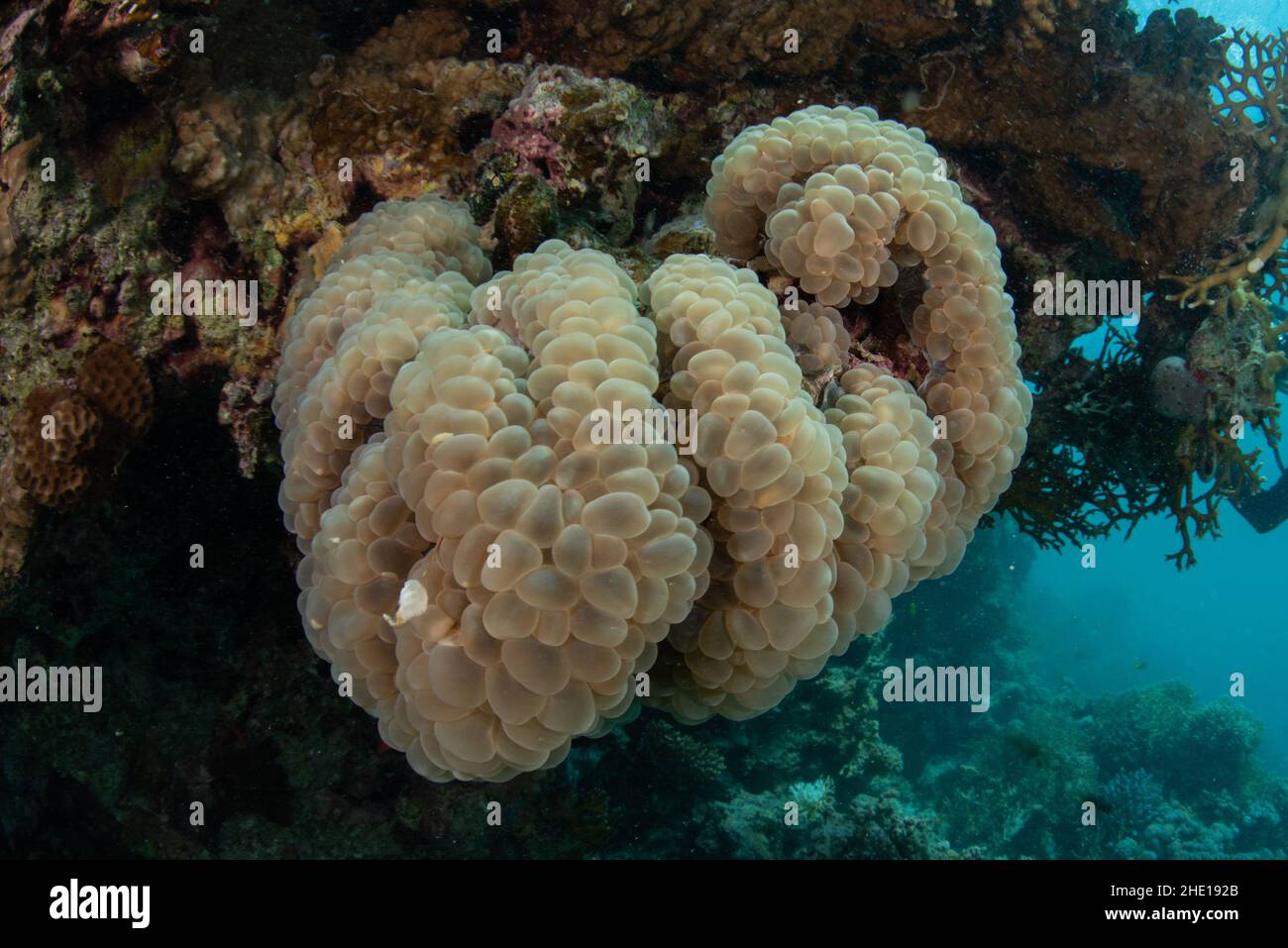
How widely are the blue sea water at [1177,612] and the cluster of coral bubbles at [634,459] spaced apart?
4.46 m

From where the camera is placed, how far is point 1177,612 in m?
61.5

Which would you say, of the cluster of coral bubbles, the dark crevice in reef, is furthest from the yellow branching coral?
the dark crevice in reef

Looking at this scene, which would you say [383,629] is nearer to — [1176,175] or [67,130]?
[67,130]

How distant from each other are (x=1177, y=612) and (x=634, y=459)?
75111 millimetres

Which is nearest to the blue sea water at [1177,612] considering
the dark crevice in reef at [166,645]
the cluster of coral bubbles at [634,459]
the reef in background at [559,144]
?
the reef in background at [559,144]

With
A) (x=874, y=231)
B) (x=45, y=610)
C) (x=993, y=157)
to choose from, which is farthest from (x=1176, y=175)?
(x=45, y=610)

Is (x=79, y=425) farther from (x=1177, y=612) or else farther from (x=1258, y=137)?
(x=1177, y=612)

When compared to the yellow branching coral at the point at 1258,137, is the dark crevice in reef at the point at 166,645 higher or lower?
lower

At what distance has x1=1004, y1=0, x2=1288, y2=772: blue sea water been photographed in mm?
27422

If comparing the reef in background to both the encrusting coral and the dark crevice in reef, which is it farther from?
the dark crevice in reef

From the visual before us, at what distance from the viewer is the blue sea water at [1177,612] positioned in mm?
27422

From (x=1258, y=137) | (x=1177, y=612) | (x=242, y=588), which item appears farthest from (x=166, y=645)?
(x=1177, y=612)

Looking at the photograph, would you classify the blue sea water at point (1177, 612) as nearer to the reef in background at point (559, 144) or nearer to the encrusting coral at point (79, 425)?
the reef in background at point (559, 144)

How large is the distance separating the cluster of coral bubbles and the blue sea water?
4455 mm
